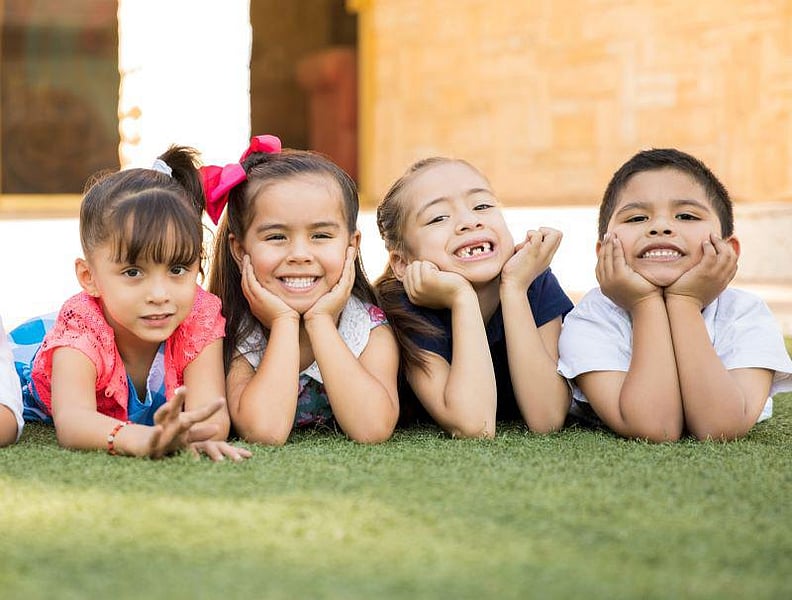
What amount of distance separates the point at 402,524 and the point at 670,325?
1.01m

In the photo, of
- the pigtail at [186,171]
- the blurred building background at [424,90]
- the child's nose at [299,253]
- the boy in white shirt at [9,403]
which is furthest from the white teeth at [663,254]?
the blurred building background at [424,90]

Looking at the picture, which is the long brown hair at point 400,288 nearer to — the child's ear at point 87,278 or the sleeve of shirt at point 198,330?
the sleeve of shirt at point 198,330

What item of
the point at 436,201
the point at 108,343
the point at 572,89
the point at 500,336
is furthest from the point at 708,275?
the point at 572,89

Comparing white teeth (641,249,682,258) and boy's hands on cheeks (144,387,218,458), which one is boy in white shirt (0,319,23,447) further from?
white teeth (641,249,682,258)

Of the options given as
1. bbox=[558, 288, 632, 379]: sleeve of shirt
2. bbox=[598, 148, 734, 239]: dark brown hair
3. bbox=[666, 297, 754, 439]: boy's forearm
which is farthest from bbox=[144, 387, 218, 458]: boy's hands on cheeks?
bbox=[598, 148, 734, 239]: dark brown hair

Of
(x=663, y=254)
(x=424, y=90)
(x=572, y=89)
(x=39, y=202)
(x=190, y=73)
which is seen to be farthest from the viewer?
(x=39, y=202)

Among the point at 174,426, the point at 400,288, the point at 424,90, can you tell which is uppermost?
the point at 424,90

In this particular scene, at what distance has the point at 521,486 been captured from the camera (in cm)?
175

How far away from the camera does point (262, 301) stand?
7.57 ft

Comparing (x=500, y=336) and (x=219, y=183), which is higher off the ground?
(x=219, y=183)

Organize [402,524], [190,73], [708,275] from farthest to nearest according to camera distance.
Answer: [190,73], [708,275], [402,524]

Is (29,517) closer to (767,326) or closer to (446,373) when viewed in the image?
(446,373)

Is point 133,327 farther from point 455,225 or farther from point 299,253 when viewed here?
point 455,225

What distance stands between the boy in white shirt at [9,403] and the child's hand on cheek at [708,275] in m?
1.34
